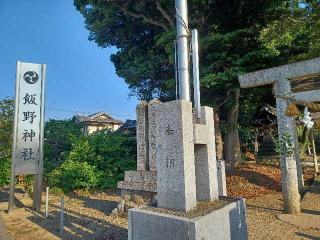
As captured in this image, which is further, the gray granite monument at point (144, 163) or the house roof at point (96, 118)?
the house roof at point (96, 118)

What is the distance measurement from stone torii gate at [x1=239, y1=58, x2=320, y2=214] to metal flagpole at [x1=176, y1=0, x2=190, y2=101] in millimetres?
4951

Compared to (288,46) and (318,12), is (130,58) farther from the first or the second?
(318,12)

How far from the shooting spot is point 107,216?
8867 mm

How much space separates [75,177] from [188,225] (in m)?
9.85

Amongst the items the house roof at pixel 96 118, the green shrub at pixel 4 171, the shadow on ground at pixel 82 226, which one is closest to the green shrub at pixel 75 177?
the shadow on ground at pixel 82 226

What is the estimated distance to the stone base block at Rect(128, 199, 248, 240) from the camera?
13.9 feet

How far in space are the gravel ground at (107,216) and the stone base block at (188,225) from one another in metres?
1.85

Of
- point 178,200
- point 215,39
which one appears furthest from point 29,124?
point 215,39

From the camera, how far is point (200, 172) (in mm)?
5777

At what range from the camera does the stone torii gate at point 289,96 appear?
28.3ft

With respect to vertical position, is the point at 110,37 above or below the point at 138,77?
above

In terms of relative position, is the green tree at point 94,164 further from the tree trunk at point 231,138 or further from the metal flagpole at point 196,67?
the metal flagpole at point 196,67

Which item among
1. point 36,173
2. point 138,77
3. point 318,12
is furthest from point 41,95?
point 318,12

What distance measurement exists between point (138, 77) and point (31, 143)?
7277 millimetres
